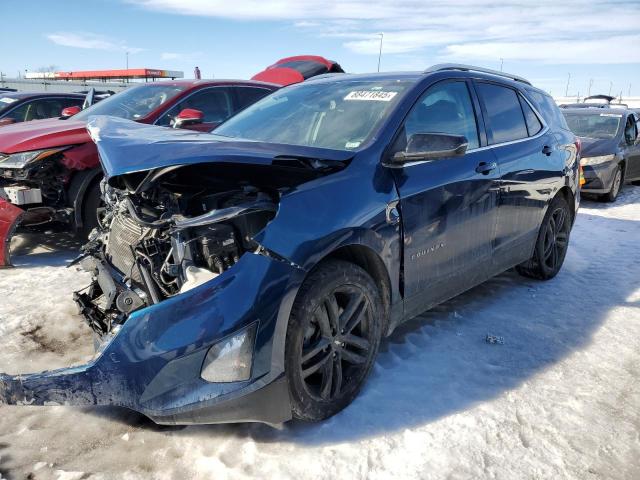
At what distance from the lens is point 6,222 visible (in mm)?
4438

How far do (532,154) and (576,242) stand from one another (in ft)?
9.22

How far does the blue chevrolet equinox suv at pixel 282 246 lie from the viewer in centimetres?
218

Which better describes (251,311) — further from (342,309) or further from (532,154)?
(532,154)

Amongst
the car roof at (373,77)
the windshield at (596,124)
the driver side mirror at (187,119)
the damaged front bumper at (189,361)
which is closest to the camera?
the damaged front bumper at (189,361)

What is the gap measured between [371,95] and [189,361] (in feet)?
6.59

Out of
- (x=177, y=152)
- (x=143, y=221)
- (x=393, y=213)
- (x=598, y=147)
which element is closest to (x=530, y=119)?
(x=393, y=213)

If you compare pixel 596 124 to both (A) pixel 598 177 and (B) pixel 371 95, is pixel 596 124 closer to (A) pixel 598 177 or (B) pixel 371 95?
(A) pixel 598 177

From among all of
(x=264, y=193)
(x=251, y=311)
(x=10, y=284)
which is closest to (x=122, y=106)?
(x=10, y=284)

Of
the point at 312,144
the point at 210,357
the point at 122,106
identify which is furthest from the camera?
the point at 122,106

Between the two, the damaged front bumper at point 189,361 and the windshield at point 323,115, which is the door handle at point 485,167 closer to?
the windshield at point 323,115

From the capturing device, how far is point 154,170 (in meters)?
2.37

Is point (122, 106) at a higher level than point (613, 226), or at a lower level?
higher

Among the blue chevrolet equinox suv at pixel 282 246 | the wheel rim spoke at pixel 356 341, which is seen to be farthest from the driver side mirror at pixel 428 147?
the wheel rim spoke at pixel 356 341

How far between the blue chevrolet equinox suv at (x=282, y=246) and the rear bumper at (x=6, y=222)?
5.18 feet
